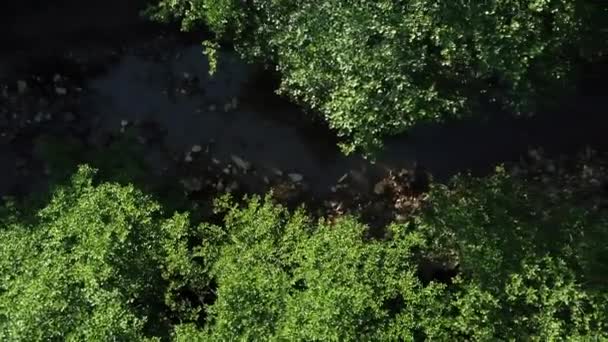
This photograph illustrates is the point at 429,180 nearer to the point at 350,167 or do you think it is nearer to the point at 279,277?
the point at 350,167

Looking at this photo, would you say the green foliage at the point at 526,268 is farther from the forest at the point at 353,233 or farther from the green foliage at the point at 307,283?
the green foliage at the point at 307,283

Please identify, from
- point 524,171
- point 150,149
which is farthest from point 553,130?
point 150,149

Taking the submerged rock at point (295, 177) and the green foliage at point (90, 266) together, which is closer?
the green foliage at point (90, 266)

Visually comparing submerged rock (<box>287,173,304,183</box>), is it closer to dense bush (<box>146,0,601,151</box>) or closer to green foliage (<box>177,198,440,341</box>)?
green foliage (<box>177,198,440,341</box>)

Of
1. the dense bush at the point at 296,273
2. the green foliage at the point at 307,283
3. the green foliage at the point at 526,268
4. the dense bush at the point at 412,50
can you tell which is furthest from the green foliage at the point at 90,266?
the green foliage at the point at 526,268

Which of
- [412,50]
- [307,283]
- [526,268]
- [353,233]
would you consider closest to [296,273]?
[307,283]

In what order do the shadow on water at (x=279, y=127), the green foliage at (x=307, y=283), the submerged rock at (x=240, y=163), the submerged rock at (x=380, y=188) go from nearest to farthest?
the green foliage at (x=307, y=283) → the submerged rock at (x=380, y=188) → the shadow on water at (x=279, y=127) → the submerged rock at (x=240, y=163)

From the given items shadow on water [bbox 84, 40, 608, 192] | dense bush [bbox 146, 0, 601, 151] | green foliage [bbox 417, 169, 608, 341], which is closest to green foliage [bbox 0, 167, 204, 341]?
dense bush [bbox 146, 0, 601, 151]
